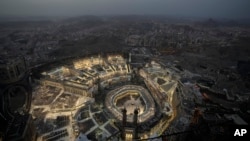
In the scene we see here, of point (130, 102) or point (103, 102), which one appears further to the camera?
point (130, 102)

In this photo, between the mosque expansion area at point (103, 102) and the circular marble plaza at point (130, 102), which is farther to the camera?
the circular marble plaza at point (130, 102)

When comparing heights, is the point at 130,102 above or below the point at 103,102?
below

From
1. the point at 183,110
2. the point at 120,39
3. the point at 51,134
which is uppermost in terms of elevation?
the point at 120,39

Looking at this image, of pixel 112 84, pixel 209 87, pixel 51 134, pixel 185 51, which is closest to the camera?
pixel 51 134

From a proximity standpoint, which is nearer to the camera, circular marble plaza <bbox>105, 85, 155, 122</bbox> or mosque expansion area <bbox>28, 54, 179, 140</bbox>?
mosque expansion area <bbox>28, 54, 179, 140</bbox>

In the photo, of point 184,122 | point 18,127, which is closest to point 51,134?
point 18,127

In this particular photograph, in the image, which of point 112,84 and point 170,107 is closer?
point 170,107

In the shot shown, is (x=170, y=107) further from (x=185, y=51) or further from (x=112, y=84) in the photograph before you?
(x=185, y=51)

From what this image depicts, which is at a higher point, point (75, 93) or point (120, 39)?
point (120, 39)
